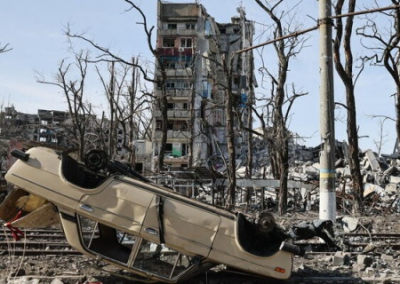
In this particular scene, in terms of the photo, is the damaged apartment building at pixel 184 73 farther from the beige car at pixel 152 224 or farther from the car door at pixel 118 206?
the car door at pixel 118 206

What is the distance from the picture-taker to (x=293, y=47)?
26766mm

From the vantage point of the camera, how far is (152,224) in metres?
6.58

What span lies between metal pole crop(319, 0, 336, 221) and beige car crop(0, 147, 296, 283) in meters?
3.76

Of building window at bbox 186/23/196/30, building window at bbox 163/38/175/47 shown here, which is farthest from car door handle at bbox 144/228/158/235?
building window at bbox 163/38/175/47

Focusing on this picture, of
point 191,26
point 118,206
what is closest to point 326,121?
point 118,206

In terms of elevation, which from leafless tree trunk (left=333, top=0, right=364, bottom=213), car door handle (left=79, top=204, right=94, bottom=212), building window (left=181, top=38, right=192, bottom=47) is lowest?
car door handle (left=79, top=204, right=94, bottom=212)

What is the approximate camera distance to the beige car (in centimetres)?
659

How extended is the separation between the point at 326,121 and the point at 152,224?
577cm

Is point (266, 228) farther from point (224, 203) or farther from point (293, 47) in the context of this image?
point (293, 47)

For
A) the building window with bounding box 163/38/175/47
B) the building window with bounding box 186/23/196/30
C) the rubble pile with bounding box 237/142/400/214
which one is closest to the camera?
the rubble pile with bounding box 237/142/400/214

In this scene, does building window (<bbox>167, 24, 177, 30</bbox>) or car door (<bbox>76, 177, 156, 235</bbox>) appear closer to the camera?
car door (<bbox>76, 177, 156, 235</bbox>)

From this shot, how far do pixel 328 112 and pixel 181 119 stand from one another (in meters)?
49.2

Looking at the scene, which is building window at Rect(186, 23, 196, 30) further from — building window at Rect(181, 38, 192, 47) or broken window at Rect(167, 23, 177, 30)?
broken window at Rect(167, 23, 177, 30)

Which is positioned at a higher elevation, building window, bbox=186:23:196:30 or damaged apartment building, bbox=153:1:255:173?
building window, bbox=186:23:196:30
